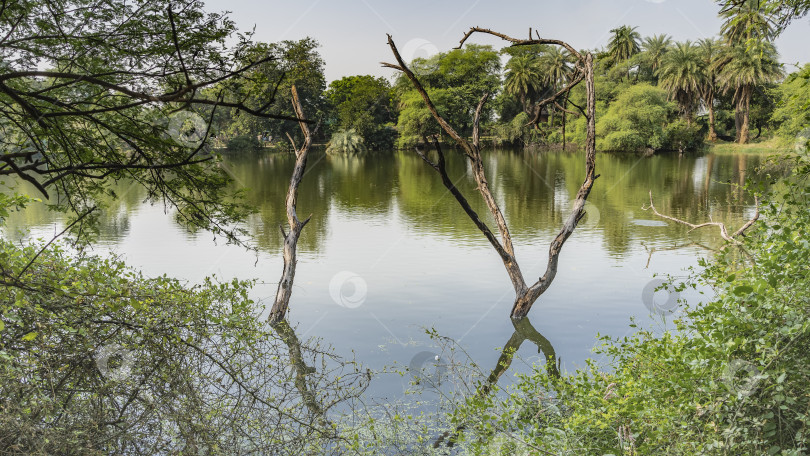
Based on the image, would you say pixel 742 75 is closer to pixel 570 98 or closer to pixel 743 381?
pixel 570 98

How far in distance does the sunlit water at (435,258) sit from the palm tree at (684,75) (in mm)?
28505

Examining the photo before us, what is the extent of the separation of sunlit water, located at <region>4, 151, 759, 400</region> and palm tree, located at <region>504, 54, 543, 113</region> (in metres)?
40.1

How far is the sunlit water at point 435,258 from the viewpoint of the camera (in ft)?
34.8

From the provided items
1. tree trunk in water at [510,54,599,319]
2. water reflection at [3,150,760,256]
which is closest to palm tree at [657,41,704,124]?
water reflection at [3,150,760,256]

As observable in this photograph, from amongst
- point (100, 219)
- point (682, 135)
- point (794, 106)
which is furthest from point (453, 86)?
point (794, 106)

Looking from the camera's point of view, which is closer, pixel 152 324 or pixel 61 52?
pixel 152 324

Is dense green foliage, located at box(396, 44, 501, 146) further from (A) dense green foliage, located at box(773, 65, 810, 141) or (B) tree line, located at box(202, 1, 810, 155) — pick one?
(A) dense green foliage, located at box(773, 65, 810, 141)

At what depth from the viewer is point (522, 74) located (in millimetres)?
68312

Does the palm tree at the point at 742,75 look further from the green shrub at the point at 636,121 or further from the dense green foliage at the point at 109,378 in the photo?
the dense green foliage at the point at 109,378

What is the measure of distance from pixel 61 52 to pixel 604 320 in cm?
962

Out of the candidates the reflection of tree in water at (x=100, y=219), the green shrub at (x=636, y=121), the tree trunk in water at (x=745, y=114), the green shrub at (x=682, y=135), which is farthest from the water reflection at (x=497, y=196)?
the green shrub at (x=682, y=135)

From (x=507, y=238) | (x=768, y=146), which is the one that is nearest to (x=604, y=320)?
(x=507, y=238)

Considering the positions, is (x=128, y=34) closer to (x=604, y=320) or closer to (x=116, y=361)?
(x=116, y=361)

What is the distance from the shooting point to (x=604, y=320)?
11.0 m
